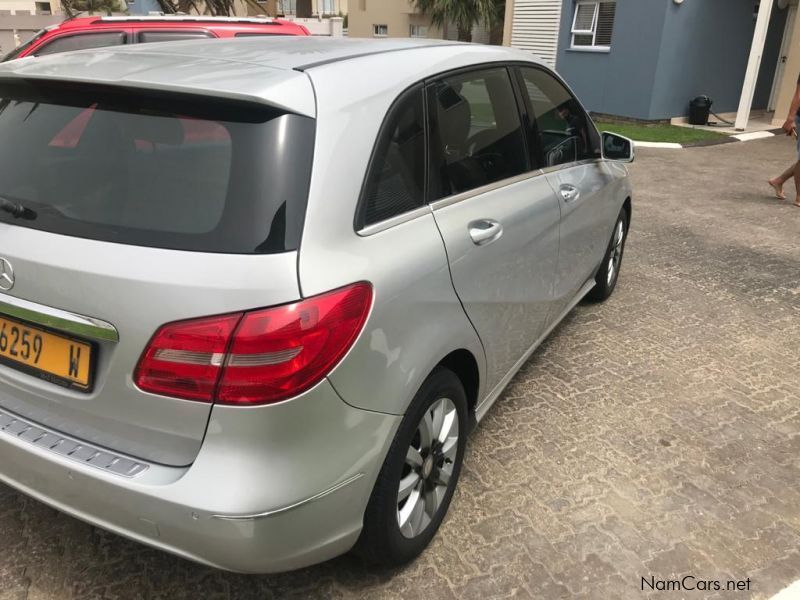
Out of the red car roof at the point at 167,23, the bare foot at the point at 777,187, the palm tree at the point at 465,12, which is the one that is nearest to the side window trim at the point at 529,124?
the red car roof at the point at 167,23

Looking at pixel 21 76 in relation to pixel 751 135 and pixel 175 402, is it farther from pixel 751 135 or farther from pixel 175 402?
pixel 751 135

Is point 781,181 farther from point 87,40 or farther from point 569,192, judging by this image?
point 87,40

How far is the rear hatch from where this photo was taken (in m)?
1.70

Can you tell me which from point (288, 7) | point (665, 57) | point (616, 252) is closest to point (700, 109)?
point (665, 57)

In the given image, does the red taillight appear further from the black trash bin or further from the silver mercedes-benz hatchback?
the black trash bin

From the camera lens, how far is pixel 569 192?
11.2 ft

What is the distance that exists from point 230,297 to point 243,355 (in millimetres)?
150

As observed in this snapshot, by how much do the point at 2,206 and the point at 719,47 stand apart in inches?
655

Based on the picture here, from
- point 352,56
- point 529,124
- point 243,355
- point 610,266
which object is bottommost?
point 610,266

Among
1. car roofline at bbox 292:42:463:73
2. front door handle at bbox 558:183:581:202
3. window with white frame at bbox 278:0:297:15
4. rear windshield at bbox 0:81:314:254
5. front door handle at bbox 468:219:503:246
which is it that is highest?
window with white frame at bbox 278:0:297:15

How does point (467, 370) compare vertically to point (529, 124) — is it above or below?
below

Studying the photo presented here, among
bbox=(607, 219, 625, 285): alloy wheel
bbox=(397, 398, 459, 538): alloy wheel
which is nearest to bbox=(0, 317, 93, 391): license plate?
bbox=(397, 398, 459, 538): alloy wheel

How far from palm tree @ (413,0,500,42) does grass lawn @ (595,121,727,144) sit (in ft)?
32.7

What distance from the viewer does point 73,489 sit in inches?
73.9
